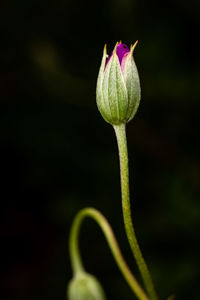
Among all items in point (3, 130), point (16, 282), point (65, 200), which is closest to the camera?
point (65, 200)

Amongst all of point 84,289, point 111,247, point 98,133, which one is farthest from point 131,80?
point 98,133

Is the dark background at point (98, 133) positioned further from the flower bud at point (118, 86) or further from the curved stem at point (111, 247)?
the flower bud at point (118, 86)

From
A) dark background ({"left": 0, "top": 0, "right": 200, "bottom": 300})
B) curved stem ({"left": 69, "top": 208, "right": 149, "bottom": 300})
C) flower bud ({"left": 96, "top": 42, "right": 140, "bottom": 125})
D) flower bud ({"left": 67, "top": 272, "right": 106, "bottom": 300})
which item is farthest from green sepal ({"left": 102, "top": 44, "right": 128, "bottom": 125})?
dark background ({"left": 0, "top": 0, "right": 200, "bottom": 300})

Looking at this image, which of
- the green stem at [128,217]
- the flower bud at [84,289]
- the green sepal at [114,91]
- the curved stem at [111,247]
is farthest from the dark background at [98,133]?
the green sepal at [114,91]

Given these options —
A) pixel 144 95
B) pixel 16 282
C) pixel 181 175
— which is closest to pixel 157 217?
pixel 181 175

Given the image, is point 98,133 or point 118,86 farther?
point 98,133

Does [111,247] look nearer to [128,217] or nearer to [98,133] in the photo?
[128,217]

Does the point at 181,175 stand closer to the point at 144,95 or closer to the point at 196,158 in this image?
the point at 196,158
